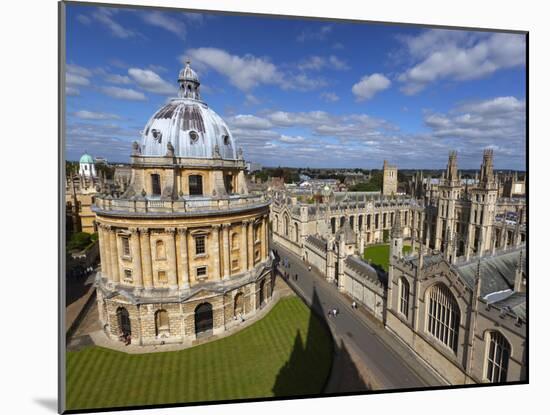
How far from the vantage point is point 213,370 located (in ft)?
31.1

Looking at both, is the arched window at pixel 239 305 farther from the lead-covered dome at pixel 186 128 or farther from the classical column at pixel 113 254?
the lead-covered dome at pixel 186 128

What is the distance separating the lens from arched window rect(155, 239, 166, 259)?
11375 mm

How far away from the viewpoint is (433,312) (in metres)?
10.3

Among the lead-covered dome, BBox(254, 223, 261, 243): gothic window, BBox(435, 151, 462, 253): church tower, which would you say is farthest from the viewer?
BBox(435, 151, 462, 253): church tower

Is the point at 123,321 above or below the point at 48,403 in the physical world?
below

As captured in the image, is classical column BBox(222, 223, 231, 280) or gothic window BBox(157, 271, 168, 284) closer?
gothic window BBox(157, 271, 168, 284)

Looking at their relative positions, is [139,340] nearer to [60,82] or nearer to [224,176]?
[224,176]

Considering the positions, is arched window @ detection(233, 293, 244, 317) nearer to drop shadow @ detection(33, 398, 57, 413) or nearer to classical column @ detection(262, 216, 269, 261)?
classical column @ detection(262, 216, 269, 261)

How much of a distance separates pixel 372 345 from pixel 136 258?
10.7m

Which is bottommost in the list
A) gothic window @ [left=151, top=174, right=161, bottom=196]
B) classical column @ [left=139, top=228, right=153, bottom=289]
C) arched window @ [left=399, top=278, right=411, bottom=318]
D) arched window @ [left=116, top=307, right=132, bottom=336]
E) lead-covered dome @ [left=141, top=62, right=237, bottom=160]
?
arched window @ [left=116, top=307, right=132, bottom=336]

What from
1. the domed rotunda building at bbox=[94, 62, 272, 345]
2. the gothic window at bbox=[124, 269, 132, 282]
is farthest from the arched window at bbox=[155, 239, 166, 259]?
the gothic window at bbox=[124, 269, 132, 282]

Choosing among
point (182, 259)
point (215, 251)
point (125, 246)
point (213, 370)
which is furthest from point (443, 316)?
point (125, 246)

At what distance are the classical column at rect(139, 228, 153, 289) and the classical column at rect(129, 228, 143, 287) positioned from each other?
150 millimetres

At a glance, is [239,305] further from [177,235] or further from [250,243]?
[177,235]
